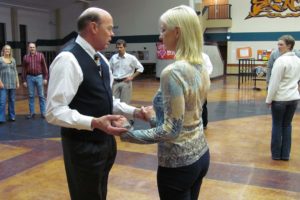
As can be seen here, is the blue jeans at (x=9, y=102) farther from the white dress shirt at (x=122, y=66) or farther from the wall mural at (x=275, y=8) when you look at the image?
the wall mural at (x=275, y=8)

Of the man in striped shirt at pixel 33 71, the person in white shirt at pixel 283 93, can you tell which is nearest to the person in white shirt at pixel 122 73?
the man in striped shirt at pixel 33 71

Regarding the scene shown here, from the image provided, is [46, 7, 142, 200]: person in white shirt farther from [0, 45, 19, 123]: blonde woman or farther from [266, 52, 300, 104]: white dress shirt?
[0, 45, 19, 123]: blonde woman

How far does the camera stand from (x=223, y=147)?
17.6 feet

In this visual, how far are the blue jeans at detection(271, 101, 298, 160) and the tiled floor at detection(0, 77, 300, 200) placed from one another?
0.15 metres

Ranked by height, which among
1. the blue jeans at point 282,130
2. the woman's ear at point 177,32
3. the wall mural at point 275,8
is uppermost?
the wall mural at point 275,8

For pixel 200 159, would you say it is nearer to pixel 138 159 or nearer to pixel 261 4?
pixel 138 159

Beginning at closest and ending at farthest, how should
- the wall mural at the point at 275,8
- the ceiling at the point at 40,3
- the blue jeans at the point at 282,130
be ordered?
the blue jeans at the point at 282,130
the ceiling at the point at 40,3
the wall mural at the point at 275,8

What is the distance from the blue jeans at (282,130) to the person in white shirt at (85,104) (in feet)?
9.94

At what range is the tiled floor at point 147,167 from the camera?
362cm

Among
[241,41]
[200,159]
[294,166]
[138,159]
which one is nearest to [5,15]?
[241,41]

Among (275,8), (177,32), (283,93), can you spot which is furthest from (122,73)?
(275,8)

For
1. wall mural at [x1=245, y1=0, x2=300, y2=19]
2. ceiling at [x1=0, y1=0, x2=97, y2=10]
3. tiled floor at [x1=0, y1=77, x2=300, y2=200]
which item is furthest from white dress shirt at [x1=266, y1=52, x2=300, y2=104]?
ceiling at [x1=0, y1=0, x2=97, y2=10]

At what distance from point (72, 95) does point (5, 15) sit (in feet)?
64.8

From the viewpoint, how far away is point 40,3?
21016 millimetres
